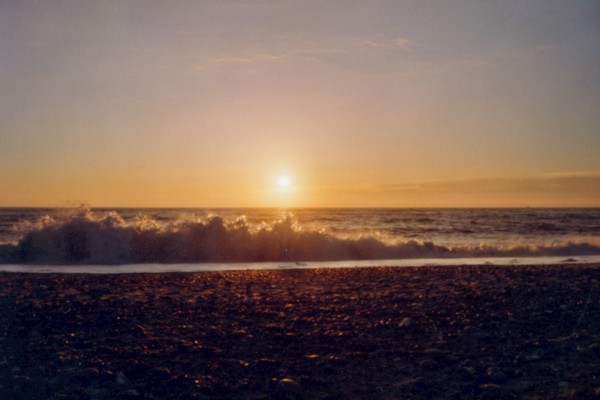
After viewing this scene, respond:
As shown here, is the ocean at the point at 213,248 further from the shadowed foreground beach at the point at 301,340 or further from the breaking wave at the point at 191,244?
the shadowed foreground beach at the point at 301,340

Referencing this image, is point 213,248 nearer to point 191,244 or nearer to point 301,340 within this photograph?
point 191,244

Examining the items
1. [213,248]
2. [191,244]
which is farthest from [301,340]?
[191,244]

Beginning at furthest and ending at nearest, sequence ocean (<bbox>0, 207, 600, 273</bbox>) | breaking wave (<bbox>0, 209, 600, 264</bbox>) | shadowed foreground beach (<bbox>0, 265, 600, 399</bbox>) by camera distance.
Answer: breaking wave (<bbox>0, 209, 600, 264</bbox>), ocean (<bbox>0, 207, 600, 273</bbox>), shadowed foreground beach (<bbox>0, 265, 600, 399</bbox>)

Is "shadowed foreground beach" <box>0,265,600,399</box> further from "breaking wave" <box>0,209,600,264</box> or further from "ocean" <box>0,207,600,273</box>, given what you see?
"breaking wave" <box>0,209,600,264</box>

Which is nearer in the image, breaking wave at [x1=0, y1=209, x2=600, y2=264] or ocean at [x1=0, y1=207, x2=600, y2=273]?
ocean at [x1=0, y1=207, x2=600, y2=273]

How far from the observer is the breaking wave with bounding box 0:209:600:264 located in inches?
730

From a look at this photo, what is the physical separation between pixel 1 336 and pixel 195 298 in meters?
3.32

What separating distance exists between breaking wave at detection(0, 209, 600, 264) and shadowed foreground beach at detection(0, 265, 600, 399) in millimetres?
7399

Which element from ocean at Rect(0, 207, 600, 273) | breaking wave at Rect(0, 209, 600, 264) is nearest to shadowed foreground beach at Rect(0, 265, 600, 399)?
ocean at Rect(0, 207, 600, 273)

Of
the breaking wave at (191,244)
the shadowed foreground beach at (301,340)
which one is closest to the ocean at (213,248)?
the breaking wave at (191,244)

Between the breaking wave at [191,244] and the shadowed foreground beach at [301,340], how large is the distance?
24.3 feet

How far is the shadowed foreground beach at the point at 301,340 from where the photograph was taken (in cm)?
538

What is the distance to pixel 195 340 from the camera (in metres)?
6.92

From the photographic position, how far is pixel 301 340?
6.91 m
